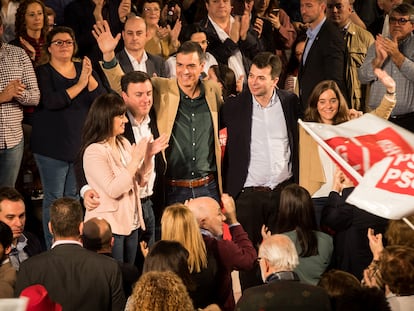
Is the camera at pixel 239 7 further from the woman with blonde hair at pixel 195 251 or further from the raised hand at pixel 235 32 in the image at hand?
the woman with blonde hair at pixel 195 251

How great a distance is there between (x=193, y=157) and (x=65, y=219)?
7.66 ft

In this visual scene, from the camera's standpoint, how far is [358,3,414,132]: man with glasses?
33.7 feet

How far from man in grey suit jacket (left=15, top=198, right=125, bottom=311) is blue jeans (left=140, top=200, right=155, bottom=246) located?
196cm

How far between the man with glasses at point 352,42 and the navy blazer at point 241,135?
1893 millimetres

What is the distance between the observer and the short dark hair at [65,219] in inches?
259

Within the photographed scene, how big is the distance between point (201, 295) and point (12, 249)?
1598mm

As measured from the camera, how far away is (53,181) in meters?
9.15

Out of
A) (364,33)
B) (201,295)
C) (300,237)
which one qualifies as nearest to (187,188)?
(300,237)

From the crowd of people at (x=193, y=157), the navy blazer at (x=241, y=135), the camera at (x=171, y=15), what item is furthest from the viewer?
the camera at (x=171, y=15)

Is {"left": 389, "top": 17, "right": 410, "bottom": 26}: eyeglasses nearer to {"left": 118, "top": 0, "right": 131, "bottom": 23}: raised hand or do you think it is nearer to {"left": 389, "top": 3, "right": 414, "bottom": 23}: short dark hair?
{"left": 389, "top": 3, "right": 414, "bottom": 23}: short dark hair

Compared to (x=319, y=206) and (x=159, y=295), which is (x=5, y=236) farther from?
(x=319, y=206)

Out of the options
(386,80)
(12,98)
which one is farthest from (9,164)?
(386,80)

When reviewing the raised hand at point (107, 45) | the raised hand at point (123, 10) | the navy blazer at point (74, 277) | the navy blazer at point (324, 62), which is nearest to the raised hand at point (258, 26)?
the navy blazer at point (324, 62)

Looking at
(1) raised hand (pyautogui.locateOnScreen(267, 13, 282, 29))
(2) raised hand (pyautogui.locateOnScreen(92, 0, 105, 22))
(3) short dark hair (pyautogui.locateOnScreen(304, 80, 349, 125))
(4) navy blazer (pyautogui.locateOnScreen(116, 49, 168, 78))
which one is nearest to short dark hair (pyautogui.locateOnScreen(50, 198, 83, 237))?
(3) short dark hair (pyautogui.locateOnScreen(304, 80, 349, 125))
